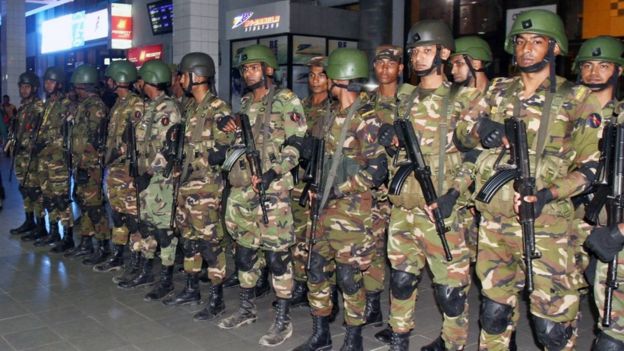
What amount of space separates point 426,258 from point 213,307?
2.10m

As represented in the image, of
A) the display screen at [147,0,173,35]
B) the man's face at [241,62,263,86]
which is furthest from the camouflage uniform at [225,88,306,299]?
the display screen at [147,0,173,35]

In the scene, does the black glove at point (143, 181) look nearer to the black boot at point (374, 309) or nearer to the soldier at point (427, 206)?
the black boot at point (374, 309)

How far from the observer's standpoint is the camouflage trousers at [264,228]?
4.86 metres

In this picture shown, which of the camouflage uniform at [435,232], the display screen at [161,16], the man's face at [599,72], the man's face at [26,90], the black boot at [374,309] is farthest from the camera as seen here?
the display screen at [161,16]

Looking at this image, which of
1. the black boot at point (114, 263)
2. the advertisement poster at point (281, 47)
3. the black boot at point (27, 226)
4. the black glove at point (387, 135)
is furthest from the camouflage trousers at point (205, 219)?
the advertisement poster at point (281, 47)

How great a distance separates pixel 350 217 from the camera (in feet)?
14.6

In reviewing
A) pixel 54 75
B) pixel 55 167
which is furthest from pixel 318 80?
pixel 54 75

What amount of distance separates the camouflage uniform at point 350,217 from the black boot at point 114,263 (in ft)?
10.5

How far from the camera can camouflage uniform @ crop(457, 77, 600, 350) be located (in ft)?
11.4

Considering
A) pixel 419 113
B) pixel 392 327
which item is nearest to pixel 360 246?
pixel 392 327

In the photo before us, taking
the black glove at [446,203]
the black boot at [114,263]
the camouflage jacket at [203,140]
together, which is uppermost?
the camouflage jacket at [203,140]

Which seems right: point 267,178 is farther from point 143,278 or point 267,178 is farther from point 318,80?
point 143,278

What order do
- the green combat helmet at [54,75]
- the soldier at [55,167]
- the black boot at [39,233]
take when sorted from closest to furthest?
the soldier at [55,167]
the green combat helmet at [54,75]
the black boot at [39,233]

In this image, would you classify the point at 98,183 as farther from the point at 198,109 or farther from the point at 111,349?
the point at 111,349
